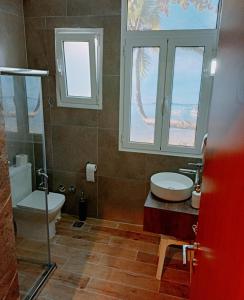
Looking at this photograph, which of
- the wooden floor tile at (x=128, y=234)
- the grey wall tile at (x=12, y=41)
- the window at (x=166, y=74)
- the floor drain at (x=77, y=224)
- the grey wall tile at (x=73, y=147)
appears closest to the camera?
the window at (x=166, y=74)

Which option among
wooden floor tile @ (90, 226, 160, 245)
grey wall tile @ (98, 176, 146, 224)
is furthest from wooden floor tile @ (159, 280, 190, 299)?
grey wall tile @ (98, 176, 146, 224)

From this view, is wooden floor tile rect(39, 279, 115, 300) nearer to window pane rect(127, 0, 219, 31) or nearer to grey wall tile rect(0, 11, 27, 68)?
grey wall tile rect(0, 11, 27, 68)

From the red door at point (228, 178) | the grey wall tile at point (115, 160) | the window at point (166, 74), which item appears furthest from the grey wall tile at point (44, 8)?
the red door at point (228, 178)

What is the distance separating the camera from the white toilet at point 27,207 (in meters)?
2.50

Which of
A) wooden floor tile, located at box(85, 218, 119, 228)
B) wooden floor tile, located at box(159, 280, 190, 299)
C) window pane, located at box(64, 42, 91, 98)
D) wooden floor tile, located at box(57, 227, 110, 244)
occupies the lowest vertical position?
wooden floor tile, located at box(159, 280, 190, 299)

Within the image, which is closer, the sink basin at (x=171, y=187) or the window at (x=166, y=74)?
the sink basin at (x=171, y=187)

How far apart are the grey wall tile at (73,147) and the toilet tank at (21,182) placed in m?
0.59

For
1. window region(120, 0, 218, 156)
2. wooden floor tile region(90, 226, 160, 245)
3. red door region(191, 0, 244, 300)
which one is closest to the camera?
red door region(191, 0, 244, 300)

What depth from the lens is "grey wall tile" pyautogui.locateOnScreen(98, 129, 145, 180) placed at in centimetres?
288

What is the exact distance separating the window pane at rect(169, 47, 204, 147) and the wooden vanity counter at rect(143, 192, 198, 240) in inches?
33.3

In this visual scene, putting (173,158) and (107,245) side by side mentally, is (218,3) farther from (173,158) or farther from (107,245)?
(107,245)

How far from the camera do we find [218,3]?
90.7 inches

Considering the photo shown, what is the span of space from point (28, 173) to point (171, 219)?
1501 millimetres

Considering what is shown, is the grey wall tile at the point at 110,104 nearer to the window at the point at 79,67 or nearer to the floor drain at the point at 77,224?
the window at the point at 79,67
